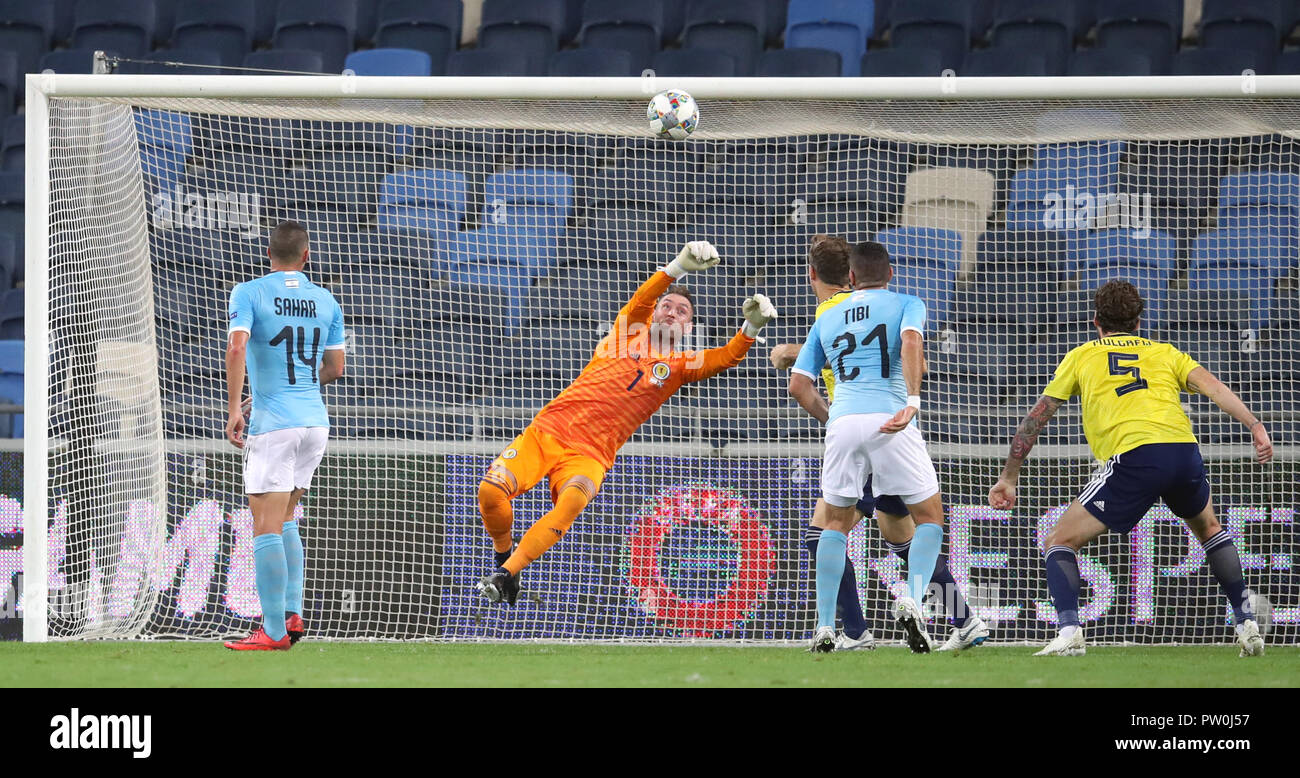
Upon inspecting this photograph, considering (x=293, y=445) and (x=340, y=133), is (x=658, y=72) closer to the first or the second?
(x=340, y=133)

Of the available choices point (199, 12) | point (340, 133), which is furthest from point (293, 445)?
point (199, 12)

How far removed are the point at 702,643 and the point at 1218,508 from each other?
2.64m

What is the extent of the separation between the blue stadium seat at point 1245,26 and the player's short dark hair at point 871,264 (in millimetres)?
6056

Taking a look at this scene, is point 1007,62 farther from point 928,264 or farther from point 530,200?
point 530,200

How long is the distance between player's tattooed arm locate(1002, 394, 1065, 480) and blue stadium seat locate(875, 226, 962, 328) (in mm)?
2084

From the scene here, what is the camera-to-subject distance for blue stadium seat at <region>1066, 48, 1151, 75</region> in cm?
1023

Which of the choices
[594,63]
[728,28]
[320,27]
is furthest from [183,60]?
[728,28]

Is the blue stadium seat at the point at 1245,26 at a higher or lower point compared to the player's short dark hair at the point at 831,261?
higher

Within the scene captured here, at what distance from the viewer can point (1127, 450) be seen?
5.71m

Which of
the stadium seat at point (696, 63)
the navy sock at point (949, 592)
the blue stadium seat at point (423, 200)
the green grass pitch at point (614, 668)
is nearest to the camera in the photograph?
the green grass pitch at point (614, 668)

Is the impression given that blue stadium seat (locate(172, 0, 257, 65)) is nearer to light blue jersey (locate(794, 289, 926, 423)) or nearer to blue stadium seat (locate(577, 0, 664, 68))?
blue stadium seat (locate(577, 0, 664, 68))

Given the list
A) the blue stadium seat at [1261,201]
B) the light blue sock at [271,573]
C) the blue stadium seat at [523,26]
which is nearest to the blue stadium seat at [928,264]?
the blue stadium seat at [1261,201]

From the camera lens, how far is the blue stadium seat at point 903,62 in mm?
10414

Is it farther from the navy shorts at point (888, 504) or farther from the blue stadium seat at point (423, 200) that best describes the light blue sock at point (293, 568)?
the blue stadium seat at point (423, 200)
